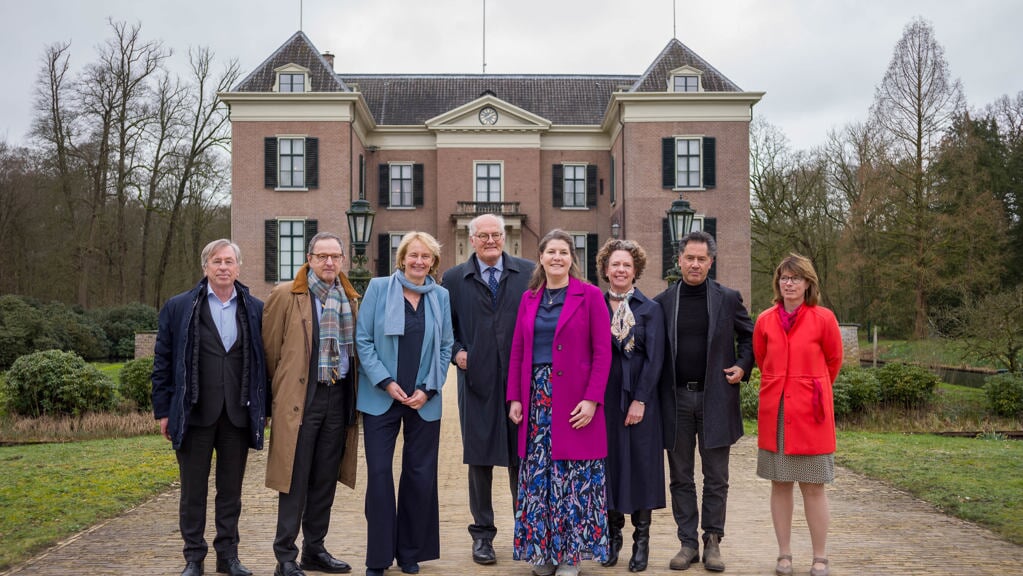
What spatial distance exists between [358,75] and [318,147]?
688 cm

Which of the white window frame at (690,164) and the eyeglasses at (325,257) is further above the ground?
the white window frame at (690,164)

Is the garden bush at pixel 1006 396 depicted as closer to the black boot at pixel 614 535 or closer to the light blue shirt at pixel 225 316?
the black boot at pixel 614 535

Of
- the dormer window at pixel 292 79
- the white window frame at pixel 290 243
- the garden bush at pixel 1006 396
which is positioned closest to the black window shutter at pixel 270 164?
the white window frame at pixel 290 243

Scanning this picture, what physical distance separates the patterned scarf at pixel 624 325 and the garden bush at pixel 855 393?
8.78m

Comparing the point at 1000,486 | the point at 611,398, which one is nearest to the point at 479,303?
the point at 611,398

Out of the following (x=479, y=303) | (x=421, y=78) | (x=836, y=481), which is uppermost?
(x=421, y=78)

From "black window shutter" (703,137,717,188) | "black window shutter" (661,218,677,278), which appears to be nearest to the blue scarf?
"black window shutter" (661,218,677,278)

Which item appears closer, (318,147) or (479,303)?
(479,303)

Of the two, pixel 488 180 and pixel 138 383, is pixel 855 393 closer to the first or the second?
pixel 138 383

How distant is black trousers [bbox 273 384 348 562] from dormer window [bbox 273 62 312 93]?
24963mm

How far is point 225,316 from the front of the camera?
184 inches

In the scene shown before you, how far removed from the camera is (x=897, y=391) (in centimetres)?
1318

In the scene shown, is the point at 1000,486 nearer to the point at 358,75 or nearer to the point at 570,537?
the point at 570,537

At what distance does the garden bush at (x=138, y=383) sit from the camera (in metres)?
12.6
